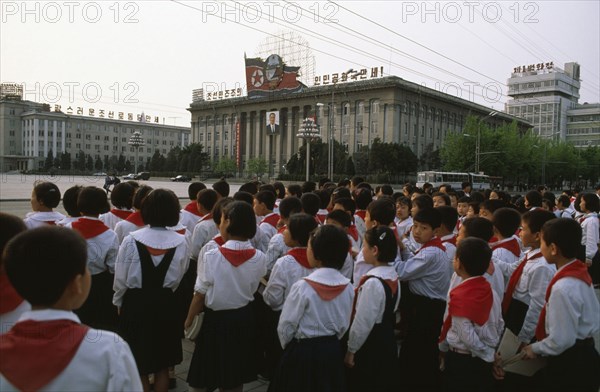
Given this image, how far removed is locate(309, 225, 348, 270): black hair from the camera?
9.36 ft

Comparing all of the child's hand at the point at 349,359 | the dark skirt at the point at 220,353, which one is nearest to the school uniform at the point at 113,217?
the dark skirt at the point at 220,353

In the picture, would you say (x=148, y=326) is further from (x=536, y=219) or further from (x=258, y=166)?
(x=258, y=166)

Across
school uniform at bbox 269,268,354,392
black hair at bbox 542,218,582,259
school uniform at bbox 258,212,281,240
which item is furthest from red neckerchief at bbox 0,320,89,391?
school uniform at bbox 258,212,281,240

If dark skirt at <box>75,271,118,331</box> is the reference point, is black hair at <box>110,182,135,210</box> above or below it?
above

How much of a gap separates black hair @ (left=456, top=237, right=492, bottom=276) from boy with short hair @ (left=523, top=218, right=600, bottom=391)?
415 mm

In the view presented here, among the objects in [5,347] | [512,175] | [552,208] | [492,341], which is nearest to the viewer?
[5,347]

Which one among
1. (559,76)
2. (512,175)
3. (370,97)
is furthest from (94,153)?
(559,76)

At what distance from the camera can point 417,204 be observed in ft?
17.6

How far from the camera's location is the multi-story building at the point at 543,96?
3930 inches

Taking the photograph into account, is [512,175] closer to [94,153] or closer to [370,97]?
[370,97]

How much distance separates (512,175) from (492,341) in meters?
54.2

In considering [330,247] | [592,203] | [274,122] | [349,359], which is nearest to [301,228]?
[330,247]

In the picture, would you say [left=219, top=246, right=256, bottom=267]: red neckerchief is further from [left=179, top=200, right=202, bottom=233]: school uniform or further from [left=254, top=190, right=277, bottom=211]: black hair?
[left=179, top=200, right=202, bottom=233]: school uniform

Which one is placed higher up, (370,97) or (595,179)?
(370,97)
